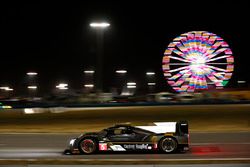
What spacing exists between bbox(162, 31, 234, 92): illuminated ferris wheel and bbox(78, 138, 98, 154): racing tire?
3860cm

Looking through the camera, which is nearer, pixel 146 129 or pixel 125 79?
pixel 146 129

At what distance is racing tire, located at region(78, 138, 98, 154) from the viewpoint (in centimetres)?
1204

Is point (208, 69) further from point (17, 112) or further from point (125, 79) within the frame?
point (125, 79)

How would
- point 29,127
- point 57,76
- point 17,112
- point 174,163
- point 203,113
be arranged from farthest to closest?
point 57,76
point 17,112
point 203,113
point 29,127
point 174,163

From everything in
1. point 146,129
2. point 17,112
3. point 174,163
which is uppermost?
point 17,112

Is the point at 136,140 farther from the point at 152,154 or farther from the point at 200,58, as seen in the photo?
the point at 200,58

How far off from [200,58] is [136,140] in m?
39.4

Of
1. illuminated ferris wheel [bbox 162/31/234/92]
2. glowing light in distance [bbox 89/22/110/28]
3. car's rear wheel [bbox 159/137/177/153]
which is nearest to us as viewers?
car's rear wheel [bbox 159/137/177/153]

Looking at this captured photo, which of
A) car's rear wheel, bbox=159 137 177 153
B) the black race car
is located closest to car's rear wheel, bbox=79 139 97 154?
the black race car

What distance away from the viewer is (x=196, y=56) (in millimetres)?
50344

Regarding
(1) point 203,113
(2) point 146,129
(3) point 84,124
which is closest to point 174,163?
(2) point 146,129

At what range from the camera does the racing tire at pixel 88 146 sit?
39.5ft

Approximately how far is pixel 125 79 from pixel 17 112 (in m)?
80.2

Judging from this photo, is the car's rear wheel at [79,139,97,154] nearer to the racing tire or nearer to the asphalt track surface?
the racing tire
